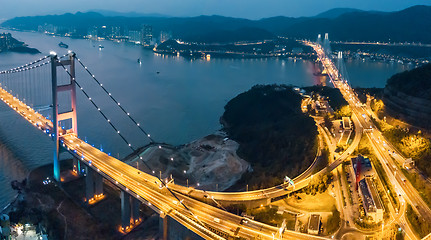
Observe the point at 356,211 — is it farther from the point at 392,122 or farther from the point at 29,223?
the point at 29,223

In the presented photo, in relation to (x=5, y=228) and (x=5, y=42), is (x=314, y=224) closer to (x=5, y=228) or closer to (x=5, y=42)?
(x=5, y=228)

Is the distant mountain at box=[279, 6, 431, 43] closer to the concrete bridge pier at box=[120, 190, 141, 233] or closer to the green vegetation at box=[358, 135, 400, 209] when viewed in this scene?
the green vegetation at box=[358, 135, 400, 209]

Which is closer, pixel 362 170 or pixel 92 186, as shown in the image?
pixel 362 170

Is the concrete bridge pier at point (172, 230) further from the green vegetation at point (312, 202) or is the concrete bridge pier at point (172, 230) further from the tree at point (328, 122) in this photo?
the tree at point (328, 122)

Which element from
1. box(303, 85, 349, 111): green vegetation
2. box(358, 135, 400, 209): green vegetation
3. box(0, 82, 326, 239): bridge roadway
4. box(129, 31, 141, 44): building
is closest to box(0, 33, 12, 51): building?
box(129, 31, 141, 44): building

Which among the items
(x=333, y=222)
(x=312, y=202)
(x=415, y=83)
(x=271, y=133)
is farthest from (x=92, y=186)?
(x=415, y=83)
